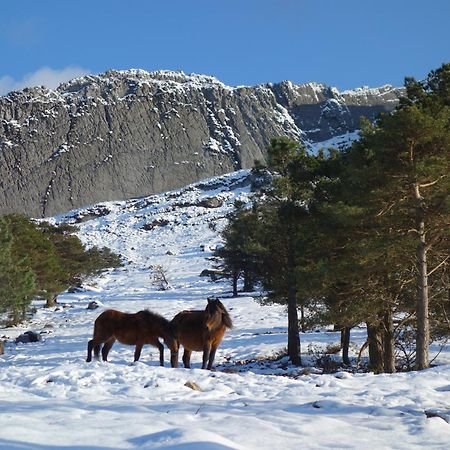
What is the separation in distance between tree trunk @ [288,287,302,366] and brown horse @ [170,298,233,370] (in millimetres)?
5210

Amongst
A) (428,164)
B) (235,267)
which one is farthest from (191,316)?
(235,267)

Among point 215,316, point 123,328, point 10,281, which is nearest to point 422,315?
point 215,316

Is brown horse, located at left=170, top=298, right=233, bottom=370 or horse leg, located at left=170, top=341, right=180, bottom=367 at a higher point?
brown horse, located at left=170, top=298, right=233, bottom=370

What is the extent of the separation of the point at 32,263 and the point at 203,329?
22.7 metres

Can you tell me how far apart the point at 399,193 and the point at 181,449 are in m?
9.21

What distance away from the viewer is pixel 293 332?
1780 cm

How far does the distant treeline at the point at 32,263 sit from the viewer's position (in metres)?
24.5

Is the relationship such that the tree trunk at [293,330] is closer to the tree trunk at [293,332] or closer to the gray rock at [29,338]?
the tree trunk at [293,332]

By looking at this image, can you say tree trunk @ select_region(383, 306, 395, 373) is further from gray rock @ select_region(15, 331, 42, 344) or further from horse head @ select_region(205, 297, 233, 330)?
gray rock @ select_region(15, 331, 42, 344)

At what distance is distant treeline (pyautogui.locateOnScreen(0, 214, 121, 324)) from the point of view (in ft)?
80.3

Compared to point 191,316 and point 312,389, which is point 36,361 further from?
point 312,389

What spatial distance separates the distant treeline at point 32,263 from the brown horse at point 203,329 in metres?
13.8

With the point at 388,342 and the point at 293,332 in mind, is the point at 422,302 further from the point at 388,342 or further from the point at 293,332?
the point at 293,332

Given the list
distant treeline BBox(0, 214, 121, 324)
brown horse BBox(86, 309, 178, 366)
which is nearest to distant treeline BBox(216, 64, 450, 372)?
brown horse BBox(86, 309, 178, 366)
